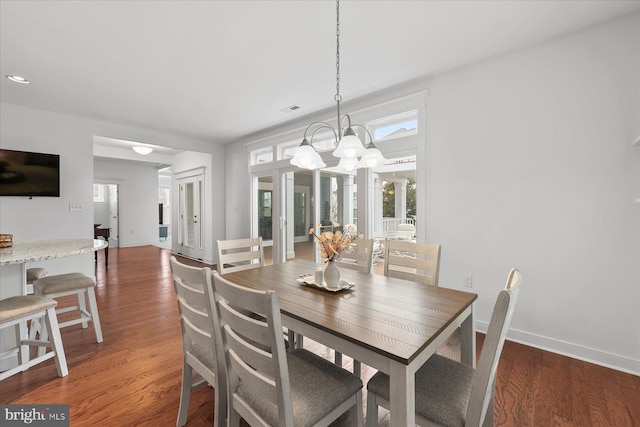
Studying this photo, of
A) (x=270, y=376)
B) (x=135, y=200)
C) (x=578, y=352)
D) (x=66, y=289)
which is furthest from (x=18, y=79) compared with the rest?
(x=578, y=352)

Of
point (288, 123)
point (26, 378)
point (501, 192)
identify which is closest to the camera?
point (26, 378)

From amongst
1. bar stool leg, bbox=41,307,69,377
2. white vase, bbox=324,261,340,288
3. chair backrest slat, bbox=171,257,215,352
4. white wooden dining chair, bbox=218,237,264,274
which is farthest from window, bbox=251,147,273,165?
chair backrest slat, bbox=171,257,215,352

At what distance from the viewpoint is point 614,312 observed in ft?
7.03

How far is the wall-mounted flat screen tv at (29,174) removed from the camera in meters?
3.67

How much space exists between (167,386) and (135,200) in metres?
7.97

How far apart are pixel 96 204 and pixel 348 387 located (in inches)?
430

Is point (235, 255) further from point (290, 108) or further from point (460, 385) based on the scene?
point (290, 108)

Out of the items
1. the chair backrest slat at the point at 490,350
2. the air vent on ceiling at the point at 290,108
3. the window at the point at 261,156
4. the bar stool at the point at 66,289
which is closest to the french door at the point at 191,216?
the window at the point at 261,156

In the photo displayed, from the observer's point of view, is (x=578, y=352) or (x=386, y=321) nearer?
(x=386, y=321)

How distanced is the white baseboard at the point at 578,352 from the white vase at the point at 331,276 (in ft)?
6.50

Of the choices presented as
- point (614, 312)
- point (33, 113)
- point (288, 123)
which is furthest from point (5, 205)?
point (614, 312)

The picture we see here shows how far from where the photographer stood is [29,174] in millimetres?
3820

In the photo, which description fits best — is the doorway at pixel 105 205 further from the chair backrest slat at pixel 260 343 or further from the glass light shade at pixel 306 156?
the chair backrest slat at pixel 260 343

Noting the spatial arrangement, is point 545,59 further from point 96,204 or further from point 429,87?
point 96,204
